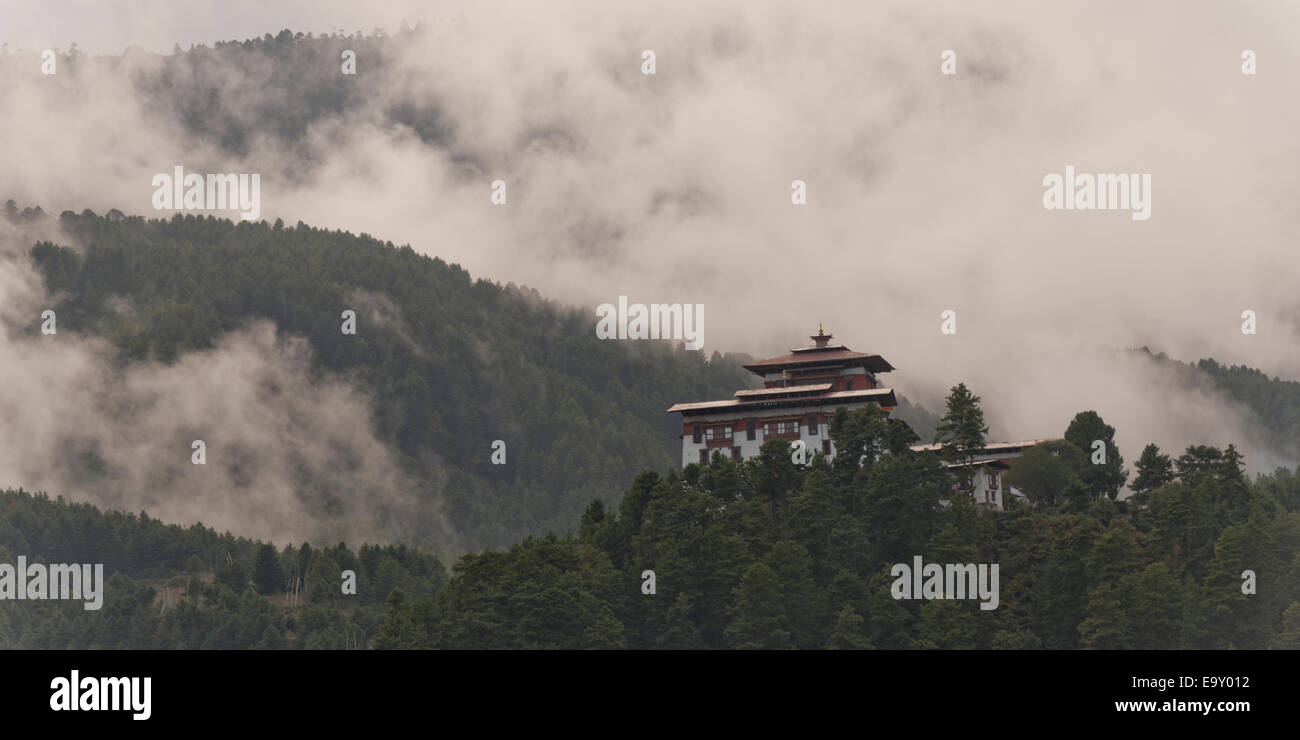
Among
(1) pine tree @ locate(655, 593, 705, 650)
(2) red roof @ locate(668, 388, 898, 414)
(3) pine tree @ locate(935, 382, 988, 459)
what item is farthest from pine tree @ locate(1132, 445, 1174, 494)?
(1) pine tree @ locate(655, 593, 705, 650)

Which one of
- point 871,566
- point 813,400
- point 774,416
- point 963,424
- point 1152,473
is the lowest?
point 871,566

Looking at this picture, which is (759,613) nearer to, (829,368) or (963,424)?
(963,424)

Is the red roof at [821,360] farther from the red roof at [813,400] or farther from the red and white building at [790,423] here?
the red roof at [813,400]

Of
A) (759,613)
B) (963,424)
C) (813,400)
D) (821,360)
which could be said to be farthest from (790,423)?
(759,613)

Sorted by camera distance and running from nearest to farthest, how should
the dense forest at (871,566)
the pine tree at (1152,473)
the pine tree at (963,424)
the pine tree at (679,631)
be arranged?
the dense forest at (871,566) < the pine tree at (679,631) < the pine tree at (963,424) < the pine tree at (1152,473)

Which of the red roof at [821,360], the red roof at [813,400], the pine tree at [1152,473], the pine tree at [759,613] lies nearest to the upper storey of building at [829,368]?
the red roof at [821,360]

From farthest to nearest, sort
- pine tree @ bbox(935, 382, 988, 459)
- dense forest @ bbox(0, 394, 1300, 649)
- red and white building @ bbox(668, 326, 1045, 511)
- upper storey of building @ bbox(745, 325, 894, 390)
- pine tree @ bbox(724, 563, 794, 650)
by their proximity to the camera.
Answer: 1. upper storey of building @ bbox(745, 325, 894, 390)
2. red and white building @ bbox(668, 326, 1045, 511)
3. pine tree @ bbox(935, 382, 988, 459)
4. pine tree @ bbox(724, 563, 794, 650)
5. dense forest @ bbox(0, 394, 1300, 649)

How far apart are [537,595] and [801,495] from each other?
843 inches

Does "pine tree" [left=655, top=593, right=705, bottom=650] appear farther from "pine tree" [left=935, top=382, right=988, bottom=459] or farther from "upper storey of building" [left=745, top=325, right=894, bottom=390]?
"upper storey of building" [left=745, top=325, right=894, bottom=390]
